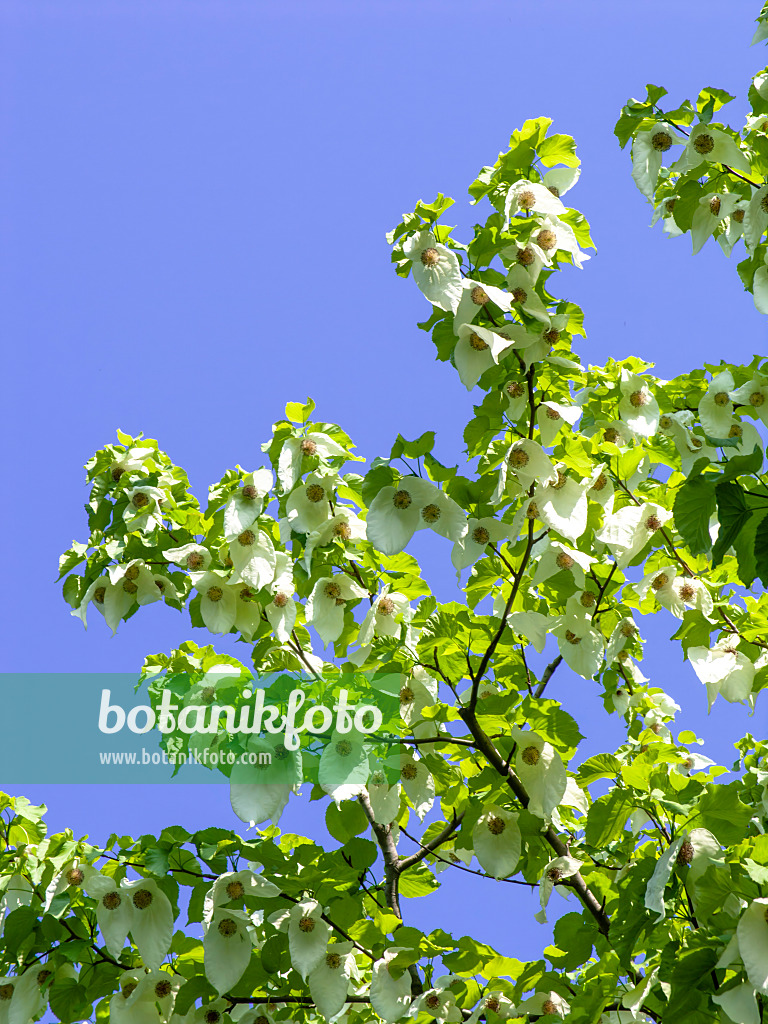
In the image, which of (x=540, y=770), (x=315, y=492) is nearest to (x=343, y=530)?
(x=315, y=492)

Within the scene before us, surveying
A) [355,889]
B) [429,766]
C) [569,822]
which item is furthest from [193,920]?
[569,822]

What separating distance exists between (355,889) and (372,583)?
0.76m

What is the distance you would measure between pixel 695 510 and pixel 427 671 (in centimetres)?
93

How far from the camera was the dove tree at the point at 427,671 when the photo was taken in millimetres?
2277

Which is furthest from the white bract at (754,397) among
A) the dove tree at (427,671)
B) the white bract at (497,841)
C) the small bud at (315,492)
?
the white bract at (497,841)

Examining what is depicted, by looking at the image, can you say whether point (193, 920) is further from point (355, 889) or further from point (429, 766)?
point (429, 766)

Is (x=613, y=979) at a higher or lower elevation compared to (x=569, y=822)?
lower

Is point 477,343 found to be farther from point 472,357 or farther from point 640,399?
point 640,399

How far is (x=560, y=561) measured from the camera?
2.71 m

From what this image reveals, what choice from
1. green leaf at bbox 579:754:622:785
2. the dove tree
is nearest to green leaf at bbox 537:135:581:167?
the dove tree

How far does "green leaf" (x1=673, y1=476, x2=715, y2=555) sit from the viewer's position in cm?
194

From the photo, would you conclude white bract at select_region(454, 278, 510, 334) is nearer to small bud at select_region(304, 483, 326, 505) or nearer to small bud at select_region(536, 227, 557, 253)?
small bud at select_region(536, 227, 557, 253)

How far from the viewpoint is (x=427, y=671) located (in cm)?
261

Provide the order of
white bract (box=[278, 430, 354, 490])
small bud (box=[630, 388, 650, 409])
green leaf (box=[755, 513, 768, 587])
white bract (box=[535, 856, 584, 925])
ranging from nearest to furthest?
green leaf (box=[755, 513, 768, 587]), white bract (box=[278, 430, 354, 490]), white bract (box=[535, 856, 584, 925]), small bud (box=[630, 388, 650, 409])
